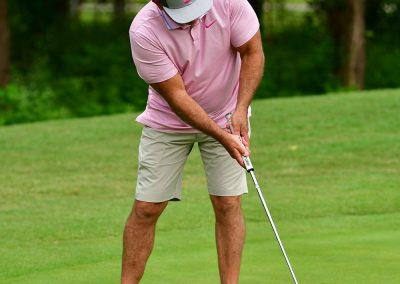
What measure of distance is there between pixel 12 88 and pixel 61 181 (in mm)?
7676

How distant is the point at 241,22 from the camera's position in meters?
5.45

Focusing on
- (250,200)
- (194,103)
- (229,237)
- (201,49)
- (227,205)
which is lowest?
(250,200)

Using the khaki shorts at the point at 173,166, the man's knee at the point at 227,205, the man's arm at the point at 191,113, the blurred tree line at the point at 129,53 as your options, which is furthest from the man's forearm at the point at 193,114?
the blurred tree line at the point at 129,53

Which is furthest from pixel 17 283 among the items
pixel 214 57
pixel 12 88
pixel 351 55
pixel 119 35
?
pixel 119 35

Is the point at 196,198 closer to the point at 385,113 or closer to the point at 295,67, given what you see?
the point at 385,113

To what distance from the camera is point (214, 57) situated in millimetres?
5457

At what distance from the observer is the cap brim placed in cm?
525

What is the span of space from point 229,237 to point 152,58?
3.33 feet

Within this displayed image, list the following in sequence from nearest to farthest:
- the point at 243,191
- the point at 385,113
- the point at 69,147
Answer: the point at 243,191, the point at 69,147, the point at 385,113

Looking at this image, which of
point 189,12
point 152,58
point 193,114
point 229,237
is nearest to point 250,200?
point 229,237

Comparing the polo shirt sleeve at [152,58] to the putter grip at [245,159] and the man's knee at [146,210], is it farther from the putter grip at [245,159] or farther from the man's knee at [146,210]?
the man's knee at [146,210]

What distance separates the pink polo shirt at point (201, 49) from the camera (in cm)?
535

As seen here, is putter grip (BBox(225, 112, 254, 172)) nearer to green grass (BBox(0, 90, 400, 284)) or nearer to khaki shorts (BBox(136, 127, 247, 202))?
khaki shorts (BBox(136, 127, 247, 202))

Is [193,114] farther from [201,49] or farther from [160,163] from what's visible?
[160,163]
